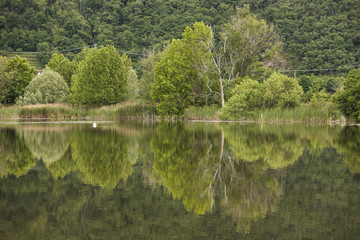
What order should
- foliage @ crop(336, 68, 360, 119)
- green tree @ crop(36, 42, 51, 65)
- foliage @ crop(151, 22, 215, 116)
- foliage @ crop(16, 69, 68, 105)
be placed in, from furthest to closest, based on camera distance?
green tree @ crop(36, 42, 51, 65) → foliage @ crop(16, 69, 68, 105) → foliage @ crop(151, 22, 215, 116) → foliage @ crop(336, 68, 360, 119)

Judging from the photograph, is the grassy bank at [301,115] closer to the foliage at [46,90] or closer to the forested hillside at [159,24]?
the foliage at [46,90]

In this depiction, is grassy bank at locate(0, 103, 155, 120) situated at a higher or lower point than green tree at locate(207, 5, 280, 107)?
lower

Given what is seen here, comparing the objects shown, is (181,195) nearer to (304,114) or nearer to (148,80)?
(304,114)

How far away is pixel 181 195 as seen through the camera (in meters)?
7.43

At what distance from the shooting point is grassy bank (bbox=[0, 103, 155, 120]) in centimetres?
4529

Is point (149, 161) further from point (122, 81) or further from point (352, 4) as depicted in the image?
point (352, 4)

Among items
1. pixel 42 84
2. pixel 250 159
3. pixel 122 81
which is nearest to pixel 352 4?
pixel 122 81

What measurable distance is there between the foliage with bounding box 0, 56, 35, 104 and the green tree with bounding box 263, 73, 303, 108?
3698 cm

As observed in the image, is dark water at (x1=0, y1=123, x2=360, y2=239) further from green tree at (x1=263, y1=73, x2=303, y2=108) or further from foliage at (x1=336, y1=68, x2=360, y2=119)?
green tree at (x1=263, y1=73, x2=303, y2=108)

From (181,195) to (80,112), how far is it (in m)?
41.3

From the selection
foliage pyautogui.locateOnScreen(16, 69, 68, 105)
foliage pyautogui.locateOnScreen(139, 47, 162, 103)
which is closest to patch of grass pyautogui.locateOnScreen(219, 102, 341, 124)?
foliage pyautogui.locateOnScreen(139, 47, 162, 103)

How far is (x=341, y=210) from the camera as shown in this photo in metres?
6.39

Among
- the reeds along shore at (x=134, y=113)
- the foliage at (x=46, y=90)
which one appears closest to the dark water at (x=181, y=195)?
the reeds along shore at (x=134, y=113)

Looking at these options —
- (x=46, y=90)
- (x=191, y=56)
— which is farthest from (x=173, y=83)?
(x=46, y=90)
